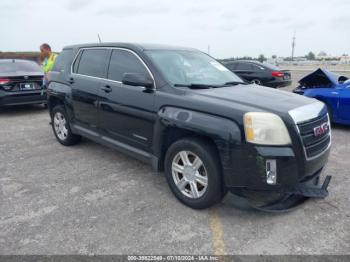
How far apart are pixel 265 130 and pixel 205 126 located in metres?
0.57

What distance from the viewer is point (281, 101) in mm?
3184

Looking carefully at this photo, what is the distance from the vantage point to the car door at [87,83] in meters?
4.44

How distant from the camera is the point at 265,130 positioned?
109 inches

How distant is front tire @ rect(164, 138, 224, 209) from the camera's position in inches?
118

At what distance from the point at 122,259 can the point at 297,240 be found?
159 cm

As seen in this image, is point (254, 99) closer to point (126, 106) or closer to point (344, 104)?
point (126, 106)

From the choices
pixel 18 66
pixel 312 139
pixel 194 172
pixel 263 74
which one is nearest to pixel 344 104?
pixel 312 139

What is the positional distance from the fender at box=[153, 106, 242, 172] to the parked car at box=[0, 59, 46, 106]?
641cm

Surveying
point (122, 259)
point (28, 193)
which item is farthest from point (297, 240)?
point (28, 193)

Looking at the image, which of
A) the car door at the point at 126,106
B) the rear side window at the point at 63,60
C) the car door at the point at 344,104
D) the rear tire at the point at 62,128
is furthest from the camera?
the car door at the point at 344,104

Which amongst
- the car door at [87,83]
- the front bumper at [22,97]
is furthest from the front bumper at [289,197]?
the front bumper at [22,97]

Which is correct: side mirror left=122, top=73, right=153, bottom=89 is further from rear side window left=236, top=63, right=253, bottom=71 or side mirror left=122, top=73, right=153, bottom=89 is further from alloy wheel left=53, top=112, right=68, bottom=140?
rear side window left=236, top=63, right=253, bottom=71

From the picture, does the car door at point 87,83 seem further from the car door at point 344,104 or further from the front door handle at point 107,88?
the car door at point 344,104

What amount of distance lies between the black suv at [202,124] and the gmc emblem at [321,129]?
1 centimetres
